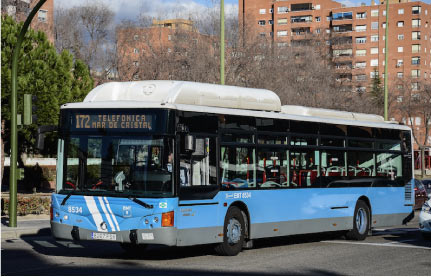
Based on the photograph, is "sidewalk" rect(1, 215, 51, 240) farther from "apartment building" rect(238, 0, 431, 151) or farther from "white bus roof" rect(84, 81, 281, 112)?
"apartment building" rect(238, 0, 431, 151)

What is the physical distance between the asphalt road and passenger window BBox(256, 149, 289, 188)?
1.29 meters

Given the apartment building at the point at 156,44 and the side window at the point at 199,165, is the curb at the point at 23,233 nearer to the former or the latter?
the side window at the point at 199,165

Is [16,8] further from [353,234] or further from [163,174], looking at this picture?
[163,174]

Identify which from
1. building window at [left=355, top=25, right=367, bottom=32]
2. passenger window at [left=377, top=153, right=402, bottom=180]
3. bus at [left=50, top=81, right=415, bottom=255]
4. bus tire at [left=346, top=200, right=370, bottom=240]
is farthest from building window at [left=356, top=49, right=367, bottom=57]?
bus at [left=50, top=81, right=415, bottom=255]

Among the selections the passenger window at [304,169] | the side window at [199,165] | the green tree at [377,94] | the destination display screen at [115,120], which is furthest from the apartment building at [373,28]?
the destination display screen at [115,120]

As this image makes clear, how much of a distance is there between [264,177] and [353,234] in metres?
4.01

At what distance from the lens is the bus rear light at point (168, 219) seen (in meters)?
12.8

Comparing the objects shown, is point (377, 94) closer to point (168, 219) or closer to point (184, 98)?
point (184, 98)

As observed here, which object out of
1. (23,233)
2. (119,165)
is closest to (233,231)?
(119,165)

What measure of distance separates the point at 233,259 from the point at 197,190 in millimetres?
1351

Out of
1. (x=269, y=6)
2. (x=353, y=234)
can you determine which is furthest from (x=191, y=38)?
(x=269, y=6)

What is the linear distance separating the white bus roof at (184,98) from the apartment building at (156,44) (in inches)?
1256

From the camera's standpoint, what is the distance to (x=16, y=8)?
44719 mm

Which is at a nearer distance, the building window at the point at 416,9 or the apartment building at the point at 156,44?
the apartment building at the point at 156,44
